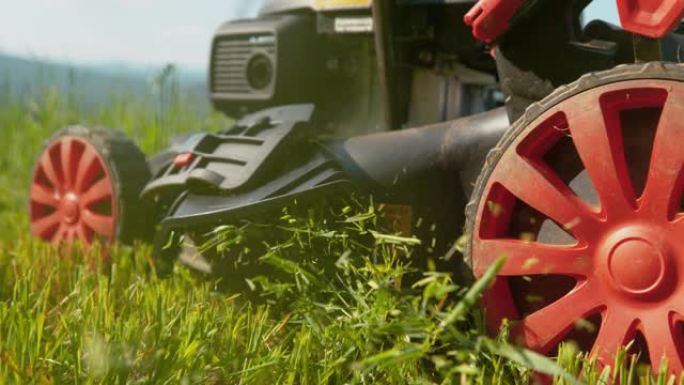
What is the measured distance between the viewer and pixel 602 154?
1.55m

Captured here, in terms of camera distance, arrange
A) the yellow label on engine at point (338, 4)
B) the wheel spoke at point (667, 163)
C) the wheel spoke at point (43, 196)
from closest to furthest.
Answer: the wheel spoke at point (667, 163)
the yellow label on engine at point (338, 4)
the wheel spoke at point (43, 196)

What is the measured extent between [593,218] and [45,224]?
72.2 inches

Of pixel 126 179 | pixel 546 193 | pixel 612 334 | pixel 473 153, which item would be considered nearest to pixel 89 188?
pixel 126 179

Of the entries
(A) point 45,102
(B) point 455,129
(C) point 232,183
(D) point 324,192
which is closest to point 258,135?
(C) point 232,183

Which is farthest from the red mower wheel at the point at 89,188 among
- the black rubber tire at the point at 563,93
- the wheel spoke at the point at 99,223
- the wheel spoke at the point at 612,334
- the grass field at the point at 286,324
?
the wheel spoke at the point at 612,334

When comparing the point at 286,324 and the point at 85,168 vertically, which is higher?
the point at 85,168

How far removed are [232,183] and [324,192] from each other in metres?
0.26

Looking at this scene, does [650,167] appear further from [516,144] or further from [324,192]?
[324,192]

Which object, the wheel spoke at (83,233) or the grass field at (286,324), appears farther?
the wheel spoke at (83,233)

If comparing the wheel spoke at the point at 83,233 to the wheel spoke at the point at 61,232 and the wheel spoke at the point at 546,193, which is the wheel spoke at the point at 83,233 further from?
the wheel spoke at the point at 546,193

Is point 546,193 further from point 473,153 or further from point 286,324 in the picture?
point 286,324

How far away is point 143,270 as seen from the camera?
2541mm

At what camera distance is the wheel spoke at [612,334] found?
1519 mm

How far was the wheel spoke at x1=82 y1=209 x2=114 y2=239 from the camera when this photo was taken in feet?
8.82
